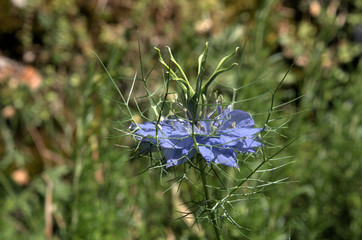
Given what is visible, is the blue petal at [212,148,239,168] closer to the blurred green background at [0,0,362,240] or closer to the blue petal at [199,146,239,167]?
the blue petal at [199,146,239,167]

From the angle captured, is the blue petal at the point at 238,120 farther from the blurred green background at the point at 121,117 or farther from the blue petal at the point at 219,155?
the blurred green background at the point at 121,117

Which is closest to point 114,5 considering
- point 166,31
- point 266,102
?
point 166,31

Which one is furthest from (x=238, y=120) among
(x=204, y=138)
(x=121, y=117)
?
(x=121, y=117)

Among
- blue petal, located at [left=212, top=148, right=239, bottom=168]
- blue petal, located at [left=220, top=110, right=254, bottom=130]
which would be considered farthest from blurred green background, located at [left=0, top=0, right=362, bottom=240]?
blue petal, located at [left=212, top=148, right=239, bottom=168]

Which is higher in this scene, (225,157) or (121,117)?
(225,157)

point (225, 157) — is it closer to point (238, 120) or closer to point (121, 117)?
point (238, 120)

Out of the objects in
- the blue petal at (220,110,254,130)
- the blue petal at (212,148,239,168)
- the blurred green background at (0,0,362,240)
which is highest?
the blue petal at (220,110,254,130)

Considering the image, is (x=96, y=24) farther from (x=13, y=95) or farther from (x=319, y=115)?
(x=319, y=115)
